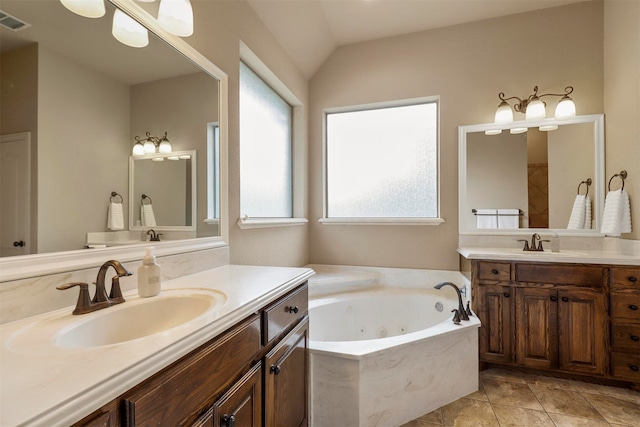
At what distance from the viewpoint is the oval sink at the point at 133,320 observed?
32.4 inches

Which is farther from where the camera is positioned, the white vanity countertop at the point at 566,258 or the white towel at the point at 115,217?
the white vanity countertop at the point at 566,258

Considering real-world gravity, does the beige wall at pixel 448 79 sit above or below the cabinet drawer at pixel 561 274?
above

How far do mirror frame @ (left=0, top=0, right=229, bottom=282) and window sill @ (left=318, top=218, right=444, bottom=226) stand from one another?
1490 mm

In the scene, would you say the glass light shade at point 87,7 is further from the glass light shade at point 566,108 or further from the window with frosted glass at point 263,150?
the glass light shade at point 566,108

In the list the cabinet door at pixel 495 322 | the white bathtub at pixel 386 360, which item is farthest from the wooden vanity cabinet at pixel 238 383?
the cabinet door at pixel 495 322

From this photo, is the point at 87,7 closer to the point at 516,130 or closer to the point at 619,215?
the point at 516,130

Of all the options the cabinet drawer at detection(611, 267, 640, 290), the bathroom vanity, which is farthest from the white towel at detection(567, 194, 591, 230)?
the cabinet drawer at detection(611, 267, 640, 290)

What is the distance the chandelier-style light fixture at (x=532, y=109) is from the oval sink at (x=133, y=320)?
8.94ft

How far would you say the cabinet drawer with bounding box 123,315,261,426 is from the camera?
602 millimetres

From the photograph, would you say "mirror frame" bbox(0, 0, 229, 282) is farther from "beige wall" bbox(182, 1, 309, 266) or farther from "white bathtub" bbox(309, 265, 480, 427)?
"white bathtub" bbox(309, 265, 480, 427)

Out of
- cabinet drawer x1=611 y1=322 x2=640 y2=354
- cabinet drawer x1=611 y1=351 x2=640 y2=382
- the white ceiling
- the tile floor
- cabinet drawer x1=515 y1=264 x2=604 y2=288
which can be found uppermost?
the white ceiling

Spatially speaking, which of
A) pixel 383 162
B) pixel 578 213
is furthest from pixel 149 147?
pixel 578 213

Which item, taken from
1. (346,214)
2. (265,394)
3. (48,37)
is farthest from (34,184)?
(346,214)

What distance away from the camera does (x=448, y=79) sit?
2.82 meters
